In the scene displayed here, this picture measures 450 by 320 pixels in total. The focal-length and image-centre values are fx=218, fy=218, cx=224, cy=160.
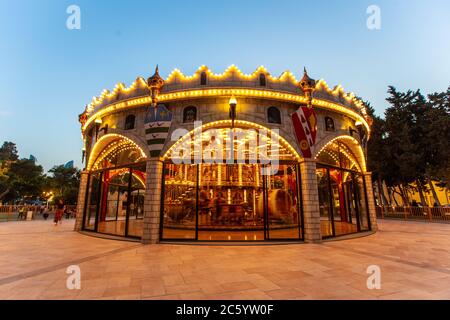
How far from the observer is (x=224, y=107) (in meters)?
11.9

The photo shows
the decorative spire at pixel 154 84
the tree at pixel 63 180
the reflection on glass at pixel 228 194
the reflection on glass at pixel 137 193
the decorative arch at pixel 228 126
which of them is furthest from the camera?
the tree at pixel 63 180

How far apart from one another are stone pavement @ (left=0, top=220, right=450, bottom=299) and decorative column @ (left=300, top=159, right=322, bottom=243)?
1316 mm

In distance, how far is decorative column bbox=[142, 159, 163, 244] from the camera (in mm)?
10799

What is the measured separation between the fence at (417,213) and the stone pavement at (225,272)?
19707mm

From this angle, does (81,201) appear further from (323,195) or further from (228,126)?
(323,195)

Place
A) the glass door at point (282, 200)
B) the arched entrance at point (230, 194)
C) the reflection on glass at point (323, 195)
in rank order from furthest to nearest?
the glass door at point (282, 200) < the arched entrance at point (230, 194) < the reflection on glass at point (323, 195)

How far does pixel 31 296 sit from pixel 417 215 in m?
35.4

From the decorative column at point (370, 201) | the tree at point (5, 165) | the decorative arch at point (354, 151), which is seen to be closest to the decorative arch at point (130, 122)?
the decorative arch at point (354, 151)

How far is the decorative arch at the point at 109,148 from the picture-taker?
A: 43.6ft

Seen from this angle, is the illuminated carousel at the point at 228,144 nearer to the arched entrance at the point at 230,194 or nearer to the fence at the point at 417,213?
the arched entrance at the point at 230,194

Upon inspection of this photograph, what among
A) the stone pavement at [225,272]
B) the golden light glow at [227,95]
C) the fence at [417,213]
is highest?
the golden light glow at [227,95]

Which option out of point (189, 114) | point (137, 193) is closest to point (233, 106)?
point (189, 114)

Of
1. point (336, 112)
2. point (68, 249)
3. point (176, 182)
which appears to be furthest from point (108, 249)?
point (336, 112)
